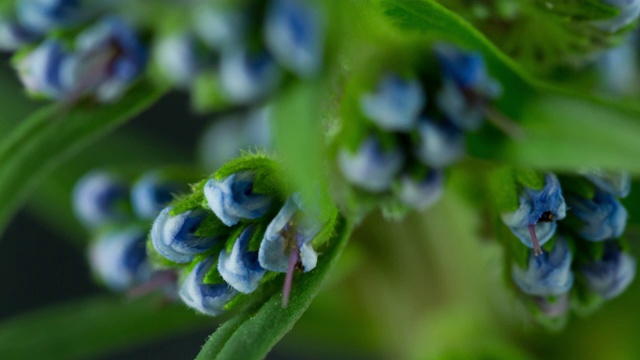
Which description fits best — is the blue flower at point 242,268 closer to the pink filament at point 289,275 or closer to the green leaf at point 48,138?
the pink filament at point 289,275

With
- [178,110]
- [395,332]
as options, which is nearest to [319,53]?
[395,332]

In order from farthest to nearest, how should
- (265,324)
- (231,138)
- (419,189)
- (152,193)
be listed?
(231,138)
(152,193)
(419,189)
(265,324)

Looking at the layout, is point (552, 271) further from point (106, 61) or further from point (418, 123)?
point (106, 61)

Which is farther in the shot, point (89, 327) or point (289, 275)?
point (89, 327)

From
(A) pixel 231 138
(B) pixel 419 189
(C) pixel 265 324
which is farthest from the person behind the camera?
(A) pixel 231 138

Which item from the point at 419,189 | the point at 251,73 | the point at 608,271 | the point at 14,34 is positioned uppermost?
the point at 14,34

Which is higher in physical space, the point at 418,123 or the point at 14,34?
the point at 14,34

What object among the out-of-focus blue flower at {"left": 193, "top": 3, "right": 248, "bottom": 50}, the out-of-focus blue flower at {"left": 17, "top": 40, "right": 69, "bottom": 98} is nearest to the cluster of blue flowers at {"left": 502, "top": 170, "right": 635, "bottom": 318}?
the out-of-focus blue flower at {"left": 193, "top": 3, "right": 248, "bottom": 50}

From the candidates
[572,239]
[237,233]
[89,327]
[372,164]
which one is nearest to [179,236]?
[237,233]
